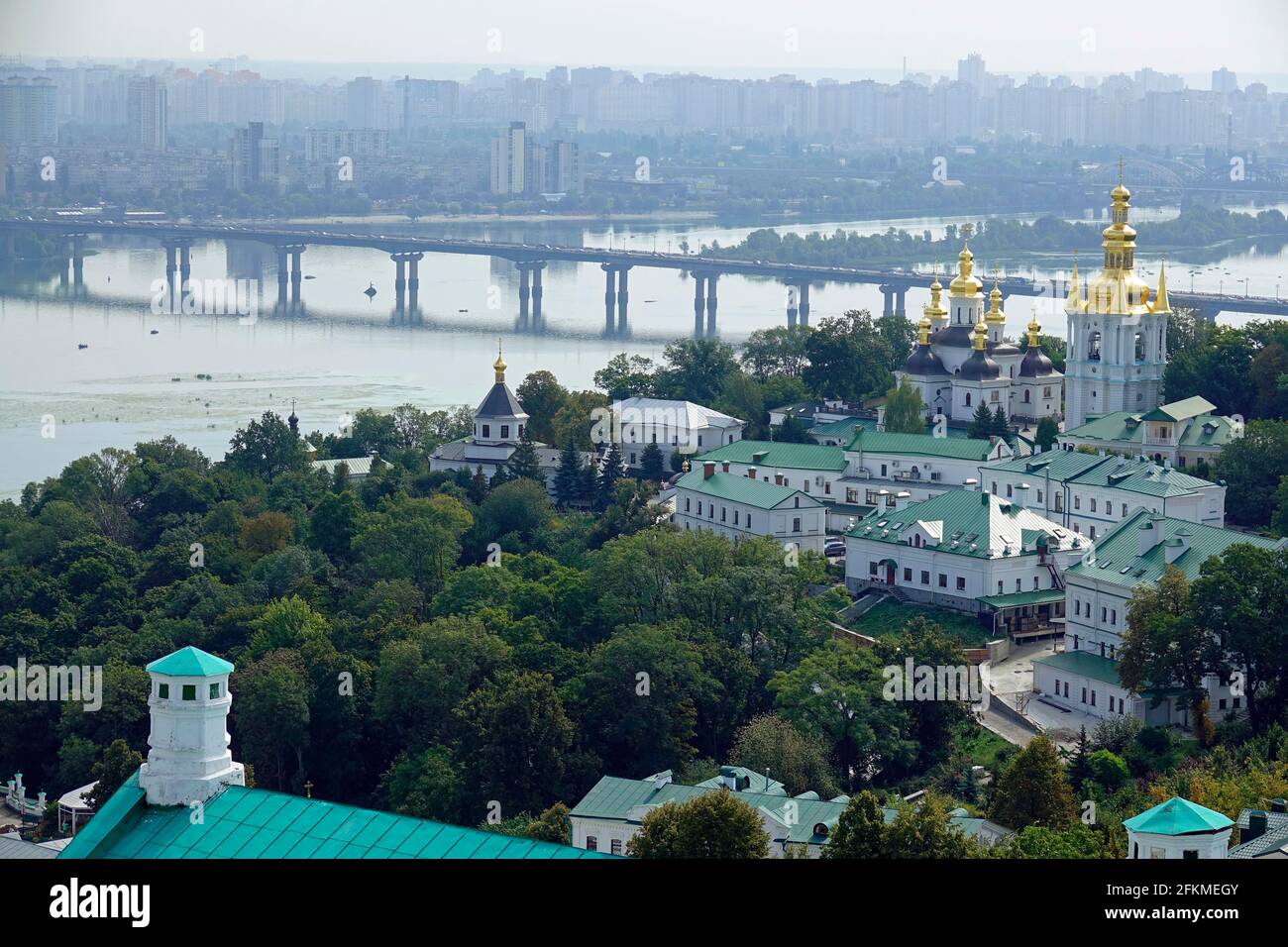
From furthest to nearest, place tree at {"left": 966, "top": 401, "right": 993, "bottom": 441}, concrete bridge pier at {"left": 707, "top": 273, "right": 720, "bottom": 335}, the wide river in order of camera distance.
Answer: concrete bridge pier at {"left": 707, "top": 273, "right": 720, "bottom": 335}
the wide river
tree at {"left": 966, "top": 401, "right": 993, "bottom": 441}

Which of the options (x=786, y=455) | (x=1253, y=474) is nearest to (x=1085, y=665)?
(x=1253, y=474)

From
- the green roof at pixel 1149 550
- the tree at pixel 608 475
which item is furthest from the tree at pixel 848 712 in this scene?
the tree at pixel 608 475

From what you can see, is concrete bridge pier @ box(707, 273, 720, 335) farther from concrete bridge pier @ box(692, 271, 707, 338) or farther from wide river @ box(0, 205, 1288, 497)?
wide river @ box(0, 205, 1288, 497)

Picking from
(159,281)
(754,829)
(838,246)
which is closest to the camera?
(754,829)

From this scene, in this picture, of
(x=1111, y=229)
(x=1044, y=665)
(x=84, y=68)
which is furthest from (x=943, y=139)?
(x=1044, y=665)

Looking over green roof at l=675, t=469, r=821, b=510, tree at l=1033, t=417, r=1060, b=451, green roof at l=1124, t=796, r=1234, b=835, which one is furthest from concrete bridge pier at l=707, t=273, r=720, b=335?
green roof at l=1124, t=796, r=1234, b=835
